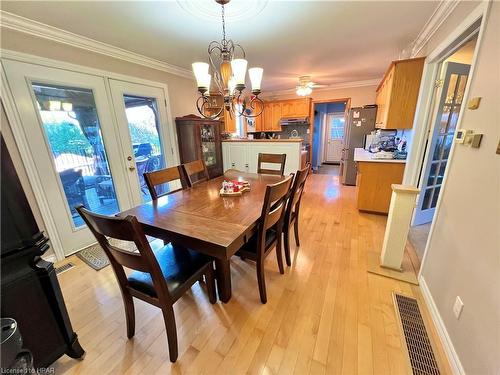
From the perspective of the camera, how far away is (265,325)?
140 centimetres

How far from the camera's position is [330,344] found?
126 centimetres

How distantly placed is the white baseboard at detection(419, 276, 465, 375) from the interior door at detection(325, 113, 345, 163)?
21.5 ft

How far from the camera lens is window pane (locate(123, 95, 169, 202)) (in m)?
2.80

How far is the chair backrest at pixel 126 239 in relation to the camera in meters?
0.86

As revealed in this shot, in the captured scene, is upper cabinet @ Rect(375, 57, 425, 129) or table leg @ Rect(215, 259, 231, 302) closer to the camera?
table leg @ Rect(215, 259, 231, 302)

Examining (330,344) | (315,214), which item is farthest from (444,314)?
(315,214)

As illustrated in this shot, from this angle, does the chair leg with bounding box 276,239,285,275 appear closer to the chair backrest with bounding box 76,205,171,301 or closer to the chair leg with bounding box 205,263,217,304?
the chair leg with bounding box 205,263,217,304

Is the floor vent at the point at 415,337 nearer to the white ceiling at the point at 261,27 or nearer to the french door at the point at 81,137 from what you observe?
the white ceiling at the point at 261,27

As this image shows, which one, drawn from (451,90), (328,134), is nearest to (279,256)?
(451,90)

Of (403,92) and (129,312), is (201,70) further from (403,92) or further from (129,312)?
(403,92)

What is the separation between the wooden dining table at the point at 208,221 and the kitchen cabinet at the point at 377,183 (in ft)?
6.34

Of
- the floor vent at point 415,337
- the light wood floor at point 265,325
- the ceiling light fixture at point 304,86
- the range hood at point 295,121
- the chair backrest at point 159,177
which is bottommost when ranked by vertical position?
the floor vent at point 415,337

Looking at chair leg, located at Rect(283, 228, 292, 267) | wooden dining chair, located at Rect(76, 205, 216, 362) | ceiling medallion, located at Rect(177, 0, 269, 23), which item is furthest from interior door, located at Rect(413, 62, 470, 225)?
wooden dining chair, located at Rect(76, 205, 216, 362)

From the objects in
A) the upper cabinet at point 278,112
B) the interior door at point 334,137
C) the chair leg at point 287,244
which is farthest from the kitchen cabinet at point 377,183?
the interior door at point 334,137
